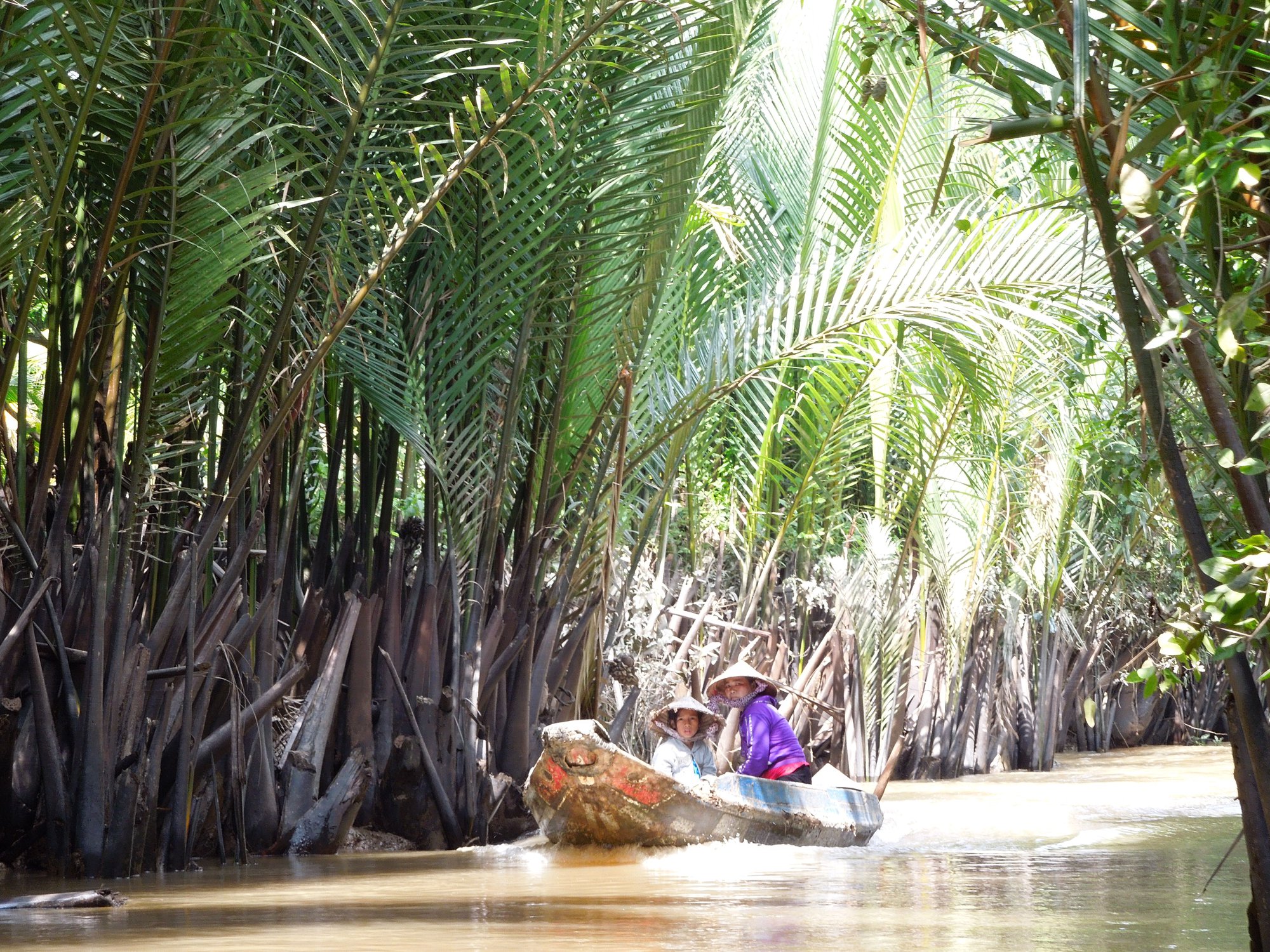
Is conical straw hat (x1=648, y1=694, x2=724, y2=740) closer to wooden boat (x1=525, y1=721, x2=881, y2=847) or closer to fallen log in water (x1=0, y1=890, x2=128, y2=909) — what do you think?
wooden boat (x1=525, y1=721, x2=881, y2=847)

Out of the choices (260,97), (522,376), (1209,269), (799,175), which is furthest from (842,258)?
(1209,269)

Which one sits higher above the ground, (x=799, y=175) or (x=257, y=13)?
(x=799, y=175)

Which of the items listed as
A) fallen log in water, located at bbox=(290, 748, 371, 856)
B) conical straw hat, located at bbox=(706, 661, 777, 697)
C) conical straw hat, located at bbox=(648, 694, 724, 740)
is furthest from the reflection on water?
conical straw hat, located at bbox=(706, 661, 777, 697)

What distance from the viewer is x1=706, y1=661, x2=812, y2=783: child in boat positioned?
30.6 feet

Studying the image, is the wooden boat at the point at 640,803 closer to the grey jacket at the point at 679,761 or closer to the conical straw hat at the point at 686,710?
the grey jacket at the point at 679,761

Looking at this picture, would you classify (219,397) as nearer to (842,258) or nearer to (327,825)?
(327,825)

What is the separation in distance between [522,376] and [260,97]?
2.13 meters

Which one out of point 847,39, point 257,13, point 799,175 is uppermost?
point 847,39

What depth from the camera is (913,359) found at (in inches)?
423

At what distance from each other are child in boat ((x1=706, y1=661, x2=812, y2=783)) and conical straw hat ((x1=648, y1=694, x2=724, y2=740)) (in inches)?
10.7

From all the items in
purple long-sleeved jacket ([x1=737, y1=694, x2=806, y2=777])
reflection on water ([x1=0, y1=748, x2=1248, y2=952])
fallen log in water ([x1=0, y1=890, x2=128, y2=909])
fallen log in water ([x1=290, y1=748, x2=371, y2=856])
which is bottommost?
reflection on water ([x1=0, y1=748, x2=1248, y2=952])

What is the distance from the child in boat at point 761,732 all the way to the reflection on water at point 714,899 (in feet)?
2.12

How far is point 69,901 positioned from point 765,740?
17.3ft

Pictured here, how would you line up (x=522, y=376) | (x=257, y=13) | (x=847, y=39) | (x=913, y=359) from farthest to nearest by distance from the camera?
(x=913, y=359) → (x=847, y=39) → (x=522, y=376) → (x=257, y=13)
